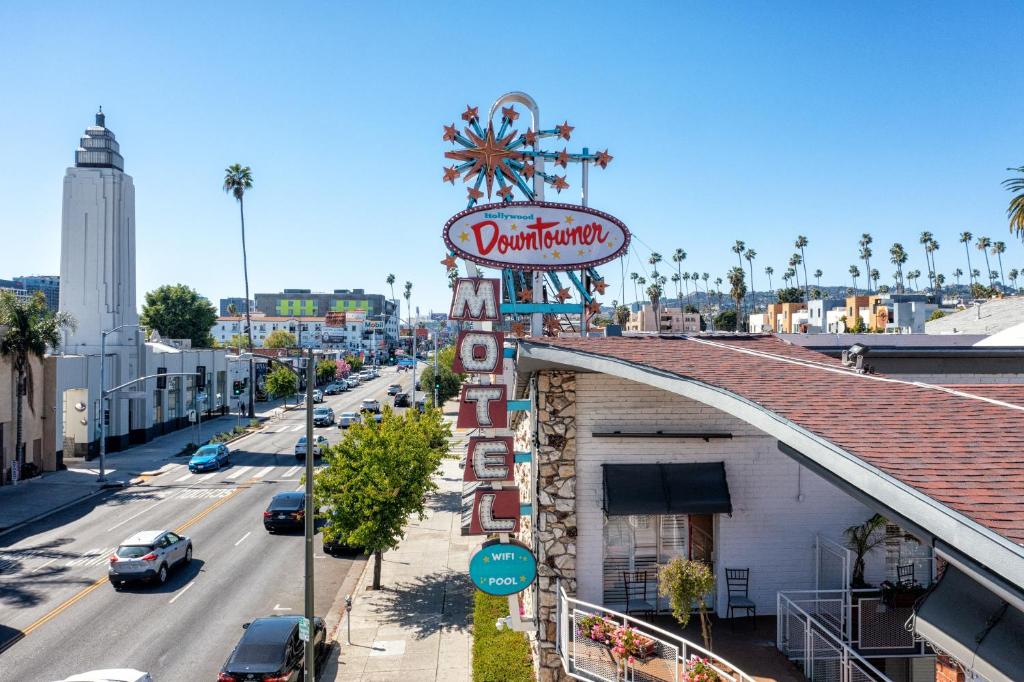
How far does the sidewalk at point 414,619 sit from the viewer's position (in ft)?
62.1

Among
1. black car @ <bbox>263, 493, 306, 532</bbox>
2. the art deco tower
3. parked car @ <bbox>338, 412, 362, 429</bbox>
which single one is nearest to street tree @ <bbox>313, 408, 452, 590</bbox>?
black car @ <bbox>263, 493, 306, 532</bbox>

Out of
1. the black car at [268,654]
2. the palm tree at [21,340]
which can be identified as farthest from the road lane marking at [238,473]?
the black car at [268,654]

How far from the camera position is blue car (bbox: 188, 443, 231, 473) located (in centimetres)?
4984

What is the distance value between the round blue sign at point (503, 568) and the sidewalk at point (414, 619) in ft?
18.2

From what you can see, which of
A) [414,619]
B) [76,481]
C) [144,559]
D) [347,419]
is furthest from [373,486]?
[347,419]

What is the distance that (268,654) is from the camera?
17.1 m

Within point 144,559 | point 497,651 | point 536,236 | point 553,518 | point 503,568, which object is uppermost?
point 536,236

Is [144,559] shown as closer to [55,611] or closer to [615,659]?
[55,611]

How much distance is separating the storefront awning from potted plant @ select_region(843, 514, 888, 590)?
6403 mm

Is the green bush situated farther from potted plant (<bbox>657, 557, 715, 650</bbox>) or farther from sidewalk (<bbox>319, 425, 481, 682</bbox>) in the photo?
potted plant (<bbox>657, 557, 715, 650</bbox>)

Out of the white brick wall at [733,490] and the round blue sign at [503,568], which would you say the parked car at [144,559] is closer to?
the round blue sign at [503,568]

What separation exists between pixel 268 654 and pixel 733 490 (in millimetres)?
11646

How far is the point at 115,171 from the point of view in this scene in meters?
60.9

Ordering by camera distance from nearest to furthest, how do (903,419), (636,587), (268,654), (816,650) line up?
(903,419)
(816,650)
(636,587)
(268,654)
